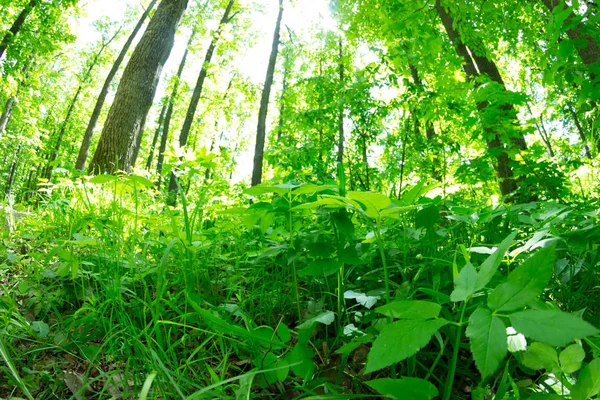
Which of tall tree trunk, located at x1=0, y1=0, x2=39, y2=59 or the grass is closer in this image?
the grass

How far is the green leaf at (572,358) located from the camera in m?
0.66

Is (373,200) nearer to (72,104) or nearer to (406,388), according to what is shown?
(406,388)

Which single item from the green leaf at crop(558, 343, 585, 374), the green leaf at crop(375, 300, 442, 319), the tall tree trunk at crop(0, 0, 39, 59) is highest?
the tall tree trunk at crop(0, 0, 39, 59)

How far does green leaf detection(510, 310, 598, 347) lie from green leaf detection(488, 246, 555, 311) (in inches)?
0.9

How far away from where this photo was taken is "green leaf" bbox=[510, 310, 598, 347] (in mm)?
486

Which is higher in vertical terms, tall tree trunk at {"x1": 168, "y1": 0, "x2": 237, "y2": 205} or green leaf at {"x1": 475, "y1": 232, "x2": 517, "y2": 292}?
tall tree trunk at {"x1": 168, "y1": 0, "x2": 237, "y2": 205}

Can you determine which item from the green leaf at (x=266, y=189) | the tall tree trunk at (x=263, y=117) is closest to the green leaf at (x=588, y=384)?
the green leaf at (x=266, y=189)

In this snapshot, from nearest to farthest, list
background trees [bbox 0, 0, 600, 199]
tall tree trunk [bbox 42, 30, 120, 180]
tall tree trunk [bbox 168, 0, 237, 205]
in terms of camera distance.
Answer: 1. background trees [bbox 0, 0, 600, 199]
2. tall tree trunk [bbox 168, 0, 237, 205]
3. tall tree trunk [bbox 42, 30, 120, 180]

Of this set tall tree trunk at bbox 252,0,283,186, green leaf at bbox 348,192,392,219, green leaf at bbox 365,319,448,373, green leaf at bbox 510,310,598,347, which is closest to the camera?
green leaf at bbox 510,310,598,347

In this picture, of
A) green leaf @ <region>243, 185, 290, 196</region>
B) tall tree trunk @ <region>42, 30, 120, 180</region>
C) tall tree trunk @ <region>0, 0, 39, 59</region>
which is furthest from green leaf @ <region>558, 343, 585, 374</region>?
tall tree trunk @ <region>42, 30, 120, 180</region>

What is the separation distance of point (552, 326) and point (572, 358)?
Result: 0.77 ft

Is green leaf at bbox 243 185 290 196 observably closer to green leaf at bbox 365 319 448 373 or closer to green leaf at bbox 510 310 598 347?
green leaf at bbox 365 319 448 373

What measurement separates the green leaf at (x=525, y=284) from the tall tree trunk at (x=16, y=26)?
10736 mm

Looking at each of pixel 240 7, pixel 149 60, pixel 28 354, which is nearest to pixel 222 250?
pixel 28 354
